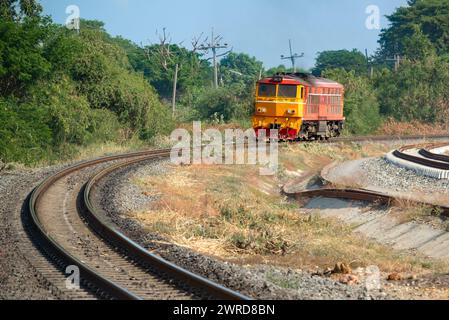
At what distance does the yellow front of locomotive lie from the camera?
33031 millimetres

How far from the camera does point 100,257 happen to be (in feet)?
40.1

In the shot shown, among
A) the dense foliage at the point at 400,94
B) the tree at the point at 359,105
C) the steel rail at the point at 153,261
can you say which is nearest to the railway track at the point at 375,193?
A: the steel rail at the point at 153,261

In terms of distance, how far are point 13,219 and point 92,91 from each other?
74.8ft

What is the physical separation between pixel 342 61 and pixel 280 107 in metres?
70.3

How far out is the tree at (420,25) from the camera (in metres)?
85.1

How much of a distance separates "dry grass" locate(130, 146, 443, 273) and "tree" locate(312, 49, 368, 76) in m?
78.6

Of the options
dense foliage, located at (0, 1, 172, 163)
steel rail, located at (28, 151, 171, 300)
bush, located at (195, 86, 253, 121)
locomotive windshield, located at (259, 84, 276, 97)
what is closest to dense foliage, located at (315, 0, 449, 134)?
bush, located at (195, 86, 253, 121)

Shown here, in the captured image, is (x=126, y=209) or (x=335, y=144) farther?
(x=335, y=144)

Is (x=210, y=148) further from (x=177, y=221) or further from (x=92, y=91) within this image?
(x=177, y=221)

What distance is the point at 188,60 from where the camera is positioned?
77.6 m

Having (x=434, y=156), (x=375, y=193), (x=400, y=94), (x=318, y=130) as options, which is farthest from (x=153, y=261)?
(x=400, y=94)

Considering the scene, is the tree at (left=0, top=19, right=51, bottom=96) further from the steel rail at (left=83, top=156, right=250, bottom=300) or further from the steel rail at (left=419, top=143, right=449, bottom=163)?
the steel rail at (left=419, top=143, right=449, bottom=163)

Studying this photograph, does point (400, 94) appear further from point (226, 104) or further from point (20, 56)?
point (20, 56)
